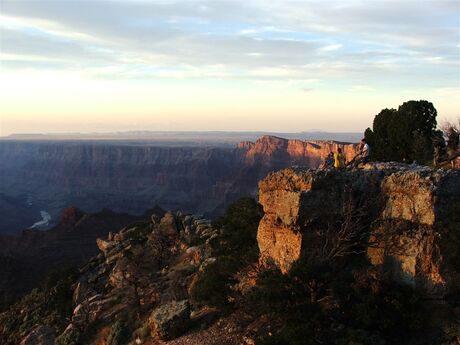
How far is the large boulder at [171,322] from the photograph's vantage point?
65.9 ft

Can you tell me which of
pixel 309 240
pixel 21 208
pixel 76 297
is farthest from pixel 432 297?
pixel 21 208

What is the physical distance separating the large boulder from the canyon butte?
0.15 feet

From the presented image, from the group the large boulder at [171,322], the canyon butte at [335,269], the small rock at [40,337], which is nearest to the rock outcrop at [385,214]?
the canyon butte at [335,269]

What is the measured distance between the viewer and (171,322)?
20.2m

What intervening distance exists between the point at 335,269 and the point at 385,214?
282cm

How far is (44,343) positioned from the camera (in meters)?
29.2

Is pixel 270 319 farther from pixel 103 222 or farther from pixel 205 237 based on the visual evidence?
pixel 103 222

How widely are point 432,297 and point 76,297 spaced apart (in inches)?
1050

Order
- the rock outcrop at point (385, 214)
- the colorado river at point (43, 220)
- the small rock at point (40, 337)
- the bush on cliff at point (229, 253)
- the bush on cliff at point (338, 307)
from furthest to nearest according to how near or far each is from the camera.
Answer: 1. the colorado river at point (43, 220)
2. the small rock at point (40, 337)
3. the bush on cliff at point (229, 253)
4. the rock outcrop at point (385, 214)
5. the bush on cliff at point (338, 307)

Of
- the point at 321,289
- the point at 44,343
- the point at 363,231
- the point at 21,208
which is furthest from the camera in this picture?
the point at 21,208

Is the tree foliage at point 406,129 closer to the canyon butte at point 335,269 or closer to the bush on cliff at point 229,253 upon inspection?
the bush on cliff at point 229,253

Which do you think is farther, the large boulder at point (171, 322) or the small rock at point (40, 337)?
the small rock at point (40, 337)

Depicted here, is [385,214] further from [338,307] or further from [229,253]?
[229,253]

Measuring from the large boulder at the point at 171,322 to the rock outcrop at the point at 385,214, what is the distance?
411 cm
